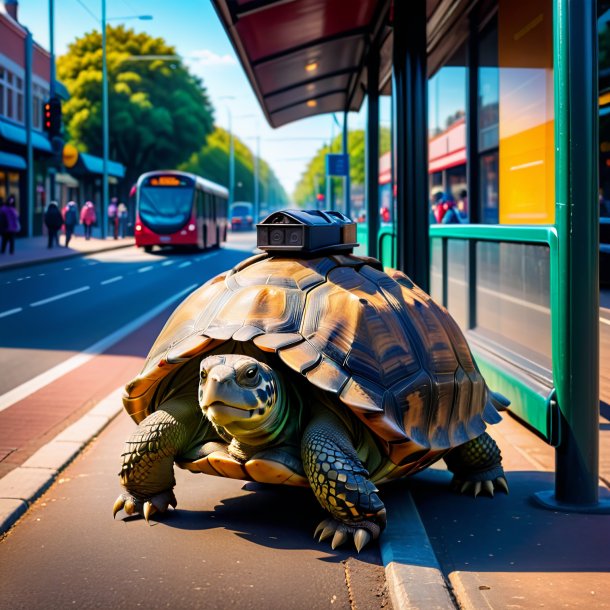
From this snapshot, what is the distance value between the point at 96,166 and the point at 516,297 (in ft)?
187

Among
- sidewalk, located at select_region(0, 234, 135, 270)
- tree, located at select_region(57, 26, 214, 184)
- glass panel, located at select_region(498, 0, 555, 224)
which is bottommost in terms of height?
sidewalk, located at select_region(0, 234, 135, 270)

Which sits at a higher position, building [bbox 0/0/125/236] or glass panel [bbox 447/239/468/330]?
building [bbox 0/0/125/236]

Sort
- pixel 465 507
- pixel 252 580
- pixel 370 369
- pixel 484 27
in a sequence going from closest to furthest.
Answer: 1. pixel 252 580
2. pixel 370 369
3. pixel 465 507
4. pixel 484 27

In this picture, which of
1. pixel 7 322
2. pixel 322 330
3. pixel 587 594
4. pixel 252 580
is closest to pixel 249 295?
pixel 322 330

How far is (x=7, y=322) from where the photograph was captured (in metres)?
→ 14.2

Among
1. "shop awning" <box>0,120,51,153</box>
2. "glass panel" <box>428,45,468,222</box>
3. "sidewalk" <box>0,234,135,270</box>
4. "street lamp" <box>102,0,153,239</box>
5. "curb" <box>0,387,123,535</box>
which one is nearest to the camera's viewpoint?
"curb" <box>0,387,123,535</box>

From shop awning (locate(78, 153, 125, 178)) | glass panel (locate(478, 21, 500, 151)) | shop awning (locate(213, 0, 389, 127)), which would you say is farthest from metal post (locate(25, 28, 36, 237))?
glass panel (locate(478, 21, 500, 151))

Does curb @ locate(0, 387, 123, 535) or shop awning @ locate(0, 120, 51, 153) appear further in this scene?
shop awning @ locate(0, 120, 51, 153)

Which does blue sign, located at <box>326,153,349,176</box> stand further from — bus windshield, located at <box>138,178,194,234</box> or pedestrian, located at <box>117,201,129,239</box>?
pedestrian, located at <box>117,201,129,239</box>

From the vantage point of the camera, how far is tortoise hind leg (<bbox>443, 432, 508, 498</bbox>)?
4.95 metres

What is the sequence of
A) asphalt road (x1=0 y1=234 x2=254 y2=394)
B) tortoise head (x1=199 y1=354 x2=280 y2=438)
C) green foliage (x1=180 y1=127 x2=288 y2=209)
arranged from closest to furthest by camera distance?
tortoise head (x1=199 y1=354 x2=280 y2=438) → asphalt road (x1=0 y1=234 x2=254 y2=394) → green foliage (x1=180 y1=127 x2=288 y2=209)

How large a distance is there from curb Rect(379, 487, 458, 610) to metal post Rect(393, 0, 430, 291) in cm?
459

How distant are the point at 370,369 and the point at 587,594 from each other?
1.32m

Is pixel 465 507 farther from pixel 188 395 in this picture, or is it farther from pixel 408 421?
pixel 188 395
